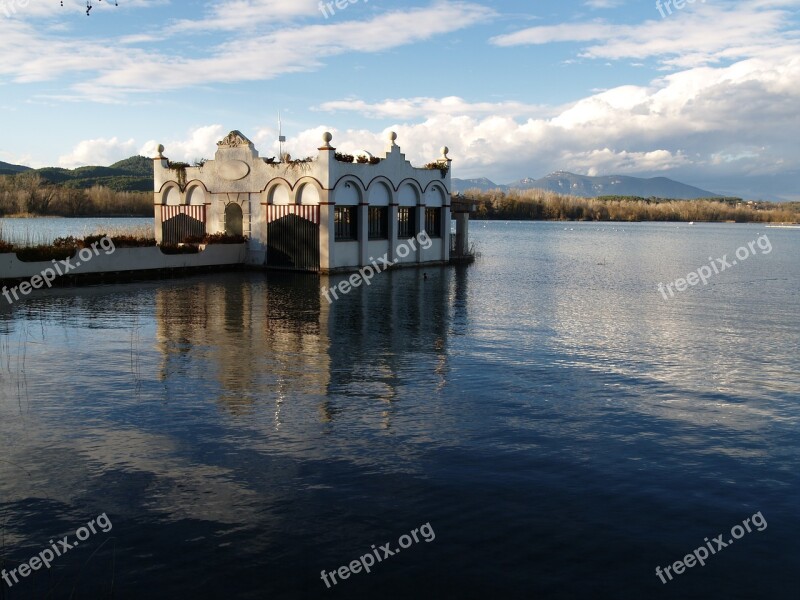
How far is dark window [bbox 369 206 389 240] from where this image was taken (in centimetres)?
3978

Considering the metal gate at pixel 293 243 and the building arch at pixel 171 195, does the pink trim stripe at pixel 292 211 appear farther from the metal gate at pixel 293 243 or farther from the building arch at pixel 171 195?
the building arch at pixel 171 195

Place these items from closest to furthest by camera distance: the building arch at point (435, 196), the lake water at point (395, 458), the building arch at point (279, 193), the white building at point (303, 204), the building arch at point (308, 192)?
the lake water at point (395, 458), the building arch at point (308, 192), the white building at point (303, 204), the building arch at point (279, 193), the building arch at point (435, 196)

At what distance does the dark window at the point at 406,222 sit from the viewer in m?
41.8

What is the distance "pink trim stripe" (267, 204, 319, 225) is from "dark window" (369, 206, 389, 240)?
158 inches

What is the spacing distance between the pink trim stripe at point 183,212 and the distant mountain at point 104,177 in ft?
388

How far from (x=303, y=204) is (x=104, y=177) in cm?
15270

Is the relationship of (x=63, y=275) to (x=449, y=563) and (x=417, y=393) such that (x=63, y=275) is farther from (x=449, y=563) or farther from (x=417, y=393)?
(x=449, y=563)

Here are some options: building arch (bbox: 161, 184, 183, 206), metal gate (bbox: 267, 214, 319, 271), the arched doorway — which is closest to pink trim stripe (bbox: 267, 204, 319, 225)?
metal gate (bbox: 267, 214, 319, 271)

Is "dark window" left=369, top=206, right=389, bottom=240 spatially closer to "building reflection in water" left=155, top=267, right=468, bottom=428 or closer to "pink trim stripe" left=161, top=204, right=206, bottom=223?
"building reflection in water" left=155, top=267, right=468, bottom=428

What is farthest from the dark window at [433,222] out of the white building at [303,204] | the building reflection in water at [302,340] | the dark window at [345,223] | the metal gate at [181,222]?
the metal gate at [181,222]

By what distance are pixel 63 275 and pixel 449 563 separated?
1070 inches

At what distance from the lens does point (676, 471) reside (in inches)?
399

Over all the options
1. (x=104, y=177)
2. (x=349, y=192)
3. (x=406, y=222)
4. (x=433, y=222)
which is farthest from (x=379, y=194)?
(x=104, y=177)

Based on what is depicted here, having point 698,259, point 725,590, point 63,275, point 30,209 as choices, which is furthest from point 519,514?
point 30,209
